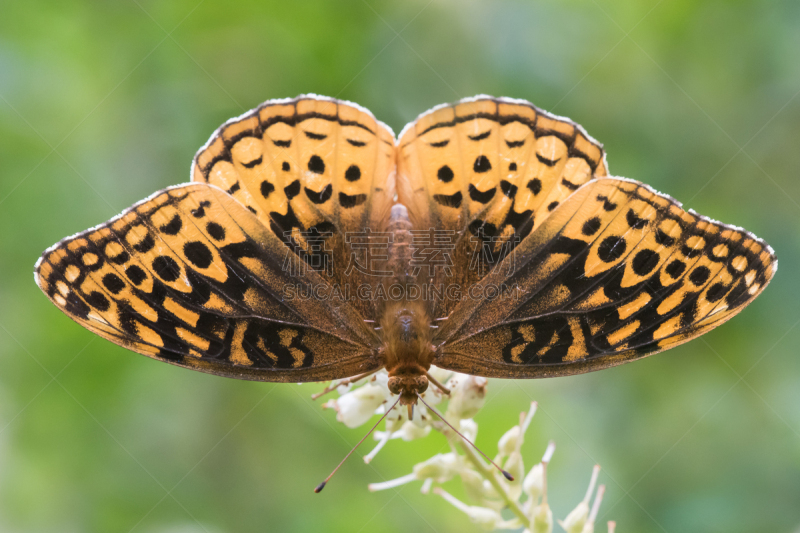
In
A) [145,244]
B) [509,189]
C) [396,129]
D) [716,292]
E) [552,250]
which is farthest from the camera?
[396,129]

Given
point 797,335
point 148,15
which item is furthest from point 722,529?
point 148,15

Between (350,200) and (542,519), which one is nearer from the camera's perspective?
(542,519)

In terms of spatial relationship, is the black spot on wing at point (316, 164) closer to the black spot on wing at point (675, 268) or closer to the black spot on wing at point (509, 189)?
the black spot on wing at point (509, 189)

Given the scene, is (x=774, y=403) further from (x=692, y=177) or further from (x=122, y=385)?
(x=122, y=385)

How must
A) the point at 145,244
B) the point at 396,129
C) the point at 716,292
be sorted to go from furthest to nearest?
the point at 396,129 → the point at 145,244 → the point at 716,292

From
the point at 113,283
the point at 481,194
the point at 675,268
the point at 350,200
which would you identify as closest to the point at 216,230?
the point at 113,283

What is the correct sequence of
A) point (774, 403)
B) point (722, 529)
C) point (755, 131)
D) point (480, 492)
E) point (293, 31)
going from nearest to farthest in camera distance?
point (480, 492) → point (722, 529) → point (774, 403) → point (755, 131) → point (293, 31)

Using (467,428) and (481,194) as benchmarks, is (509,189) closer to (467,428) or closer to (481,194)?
(481,194)
